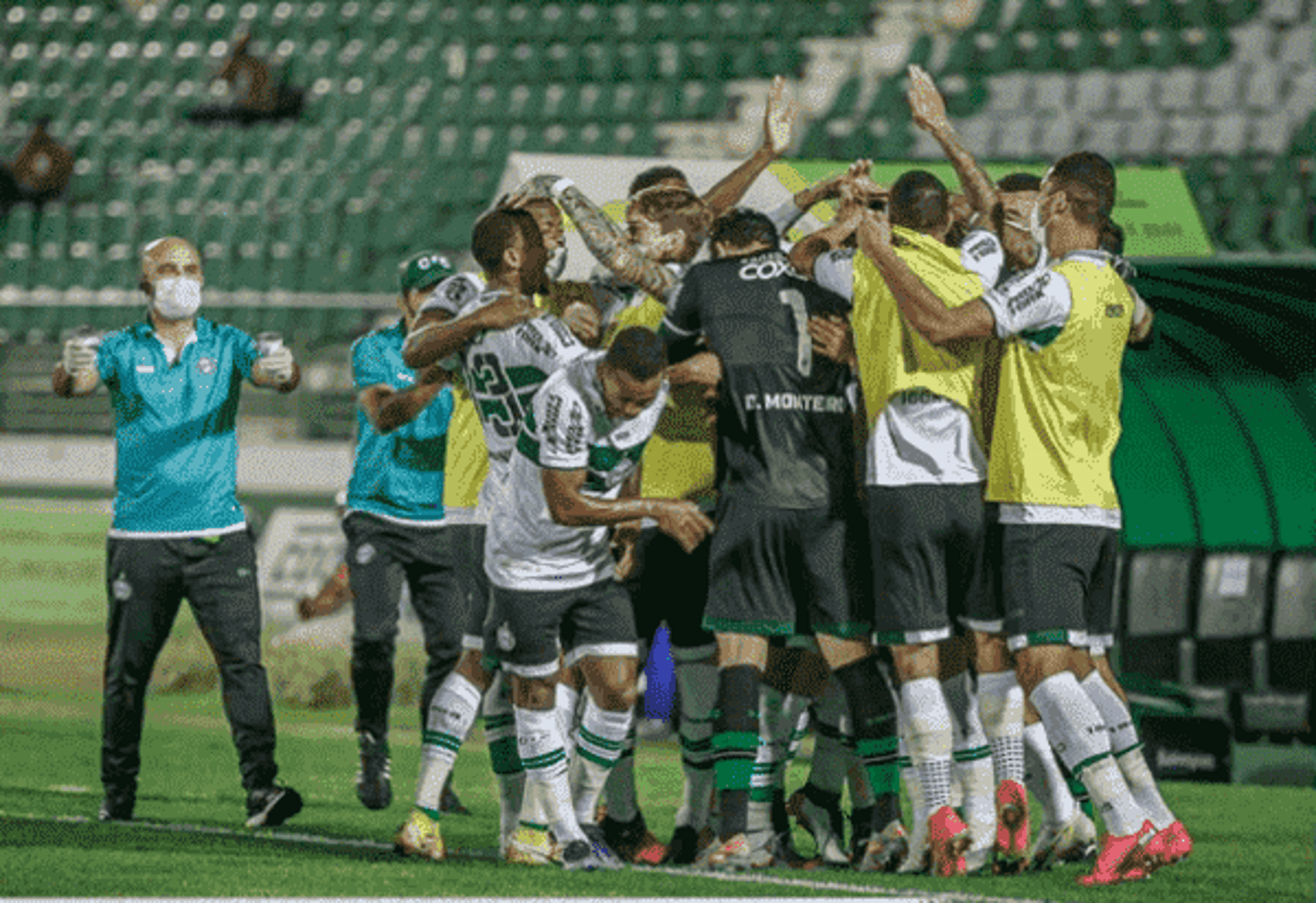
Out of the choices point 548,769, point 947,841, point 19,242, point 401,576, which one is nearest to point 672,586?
point 548,769

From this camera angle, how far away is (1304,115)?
15250mm

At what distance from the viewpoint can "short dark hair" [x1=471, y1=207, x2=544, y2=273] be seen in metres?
5.59

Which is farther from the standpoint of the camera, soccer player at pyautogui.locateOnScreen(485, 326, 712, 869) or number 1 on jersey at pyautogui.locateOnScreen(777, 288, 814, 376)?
number 1 on jersey at pyautogui.locateOnScreen(777, 288, 814, 376)

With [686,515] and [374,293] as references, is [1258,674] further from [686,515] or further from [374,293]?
[374,293]

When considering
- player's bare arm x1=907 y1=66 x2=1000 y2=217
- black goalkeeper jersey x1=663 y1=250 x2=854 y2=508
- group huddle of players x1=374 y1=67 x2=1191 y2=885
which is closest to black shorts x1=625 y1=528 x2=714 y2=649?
group huddle of players x1=374 y1=67 x2=1191 y2=885

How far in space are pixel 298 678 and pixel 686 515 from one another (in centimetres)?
760

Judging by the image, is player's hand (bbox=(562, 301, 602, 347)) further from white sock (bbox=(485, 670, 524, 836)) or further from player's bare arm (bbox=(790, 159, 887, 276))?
white sock (bbox=(485, 670, 524, 836))

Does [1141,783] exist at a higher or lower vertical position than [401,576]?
lower

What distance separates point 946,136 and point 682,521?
144 centimetres

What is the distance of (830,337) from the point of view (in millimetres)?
5707

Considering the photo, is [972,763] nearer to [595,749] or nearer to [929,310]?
[595,749]

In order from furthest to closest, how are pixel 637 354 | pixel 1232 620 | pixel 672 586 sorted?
1. pixel 1232 620
2. pixel 672 586
3. pixel 637 354

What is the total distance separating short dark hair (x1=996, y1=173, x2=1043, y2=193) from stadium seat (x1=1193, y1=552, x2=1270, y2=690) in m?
4.21

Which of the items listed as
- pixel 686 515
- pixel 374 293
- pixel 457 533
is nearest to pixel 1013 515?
pixel 686 515
